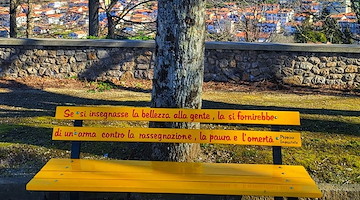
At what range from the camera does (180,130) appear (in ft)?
13.6

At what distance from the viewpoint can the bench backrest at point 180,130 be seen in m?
4.06

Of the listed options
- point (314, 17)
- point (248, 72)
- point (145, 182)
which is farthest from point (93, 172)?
point (314, 17)

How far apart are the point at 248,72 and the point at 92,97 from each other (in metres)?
3.22

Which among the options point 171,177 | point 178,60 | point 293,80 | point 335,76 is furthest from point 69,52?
point 171,177

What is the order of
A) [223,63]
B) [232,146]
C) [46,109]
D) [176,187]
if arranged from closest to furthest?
[176,187]
[232,146]
[46,109]
[223,63]

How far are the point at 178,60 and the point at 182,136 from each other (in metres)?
0.73

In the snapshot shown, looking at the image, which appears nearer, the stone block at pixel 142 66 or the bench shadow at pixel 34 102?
the bench shadow at pixel 34 102

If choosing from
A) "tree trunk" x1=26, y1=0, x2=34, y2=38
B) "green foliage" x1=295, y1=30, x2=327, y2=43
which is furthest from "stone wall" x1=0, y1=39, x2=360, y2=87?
"green foliage" x1=295, y1=30, x2=327, y2=43

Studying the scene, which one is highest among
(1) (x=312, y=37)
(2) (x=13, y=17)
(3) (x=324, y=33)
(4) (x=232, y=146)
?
(2) (x=13, y=17)

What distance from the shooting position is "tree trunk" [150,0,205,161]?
4395 millimetres

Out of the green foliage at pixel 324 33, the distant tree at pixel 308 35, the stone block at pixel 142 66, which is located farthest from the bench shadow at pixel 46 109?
the distant tree at pixel 308 35

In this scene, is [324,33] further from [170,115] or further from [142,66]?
[170,115]

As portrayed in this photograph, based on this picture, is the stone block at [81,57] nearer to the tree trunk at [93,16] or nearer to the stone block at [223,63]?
the stone block at [223,63]

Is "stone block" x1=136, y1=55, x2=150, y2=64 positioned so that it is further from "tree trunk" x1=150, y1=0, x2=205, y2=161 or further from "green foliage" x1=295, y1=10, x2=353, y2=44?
"green foliage" x1=295, y1=10, x2=353, y2=44
